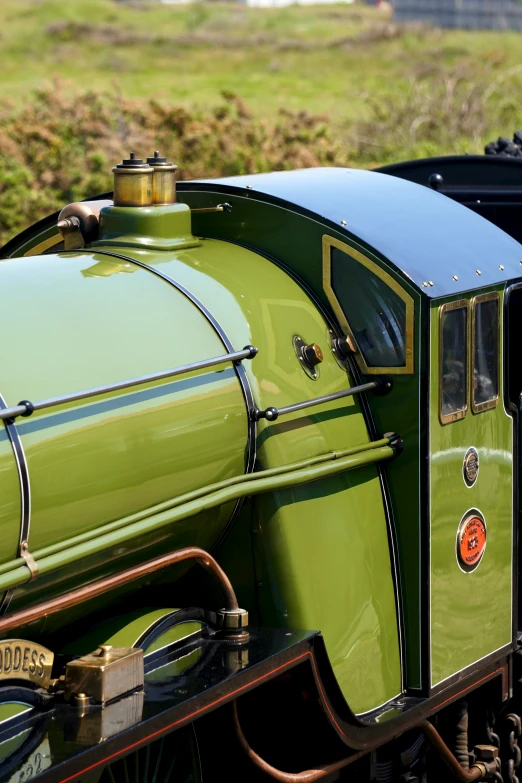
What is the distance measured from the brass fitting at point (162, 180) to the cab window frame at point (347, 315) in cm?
59

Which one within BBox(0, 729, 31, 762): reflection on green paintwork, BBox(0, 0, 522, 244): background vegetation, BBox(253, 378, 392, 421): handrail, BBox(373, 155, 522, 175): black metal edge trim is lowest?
BBox(0, 729, 31, 762): reflection on green paintwork

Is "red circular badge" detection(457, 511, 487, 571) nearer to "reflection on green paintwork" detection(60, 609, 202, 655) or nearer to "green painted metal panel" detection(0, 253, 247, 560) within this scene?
"green painted metal panel" detection(0, 253, 247, 560)

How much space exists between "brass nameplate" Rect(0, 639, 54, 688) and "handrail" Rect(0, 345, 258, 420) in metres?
0.61

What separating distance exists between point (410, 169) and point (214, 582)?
3.51 meters

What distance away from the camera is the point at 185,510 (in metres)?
3.47

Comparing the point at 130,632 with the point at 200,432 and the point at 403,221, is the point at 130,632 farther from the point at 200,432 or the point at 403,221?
the point at 403,221

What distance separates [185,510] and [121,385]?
1.42ft

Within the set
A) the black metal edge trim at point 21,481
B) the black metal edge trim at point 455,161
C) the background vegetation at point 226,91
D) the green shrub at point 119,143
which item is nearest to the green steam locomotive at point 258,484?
the black metal edge trim at point 21,481

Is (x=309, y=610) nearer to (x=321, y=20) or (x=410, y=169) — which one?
(x=410, y=169)

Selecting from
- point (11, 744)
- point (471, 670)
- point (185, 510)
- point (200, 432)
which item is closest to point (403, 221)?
point (200, 432)

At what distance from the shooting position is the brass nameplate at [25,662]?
10.0 ft

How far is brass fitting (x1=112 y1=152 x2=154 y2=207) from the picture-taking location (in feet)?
13.5

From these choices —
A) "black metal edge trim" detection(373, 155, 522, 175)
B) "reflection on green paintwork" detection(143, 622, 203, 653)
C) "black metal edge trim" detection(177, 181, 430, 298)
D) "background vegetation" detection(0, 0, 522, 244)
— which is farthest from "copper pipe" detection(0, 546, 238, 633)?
"background vegetation" detection(0, 0, 522, 244)

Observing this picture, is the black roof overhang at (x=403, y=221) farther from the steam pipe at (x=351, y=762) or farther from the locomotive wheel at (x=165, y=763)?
the locomotive wheel at (x=165, y=763)
